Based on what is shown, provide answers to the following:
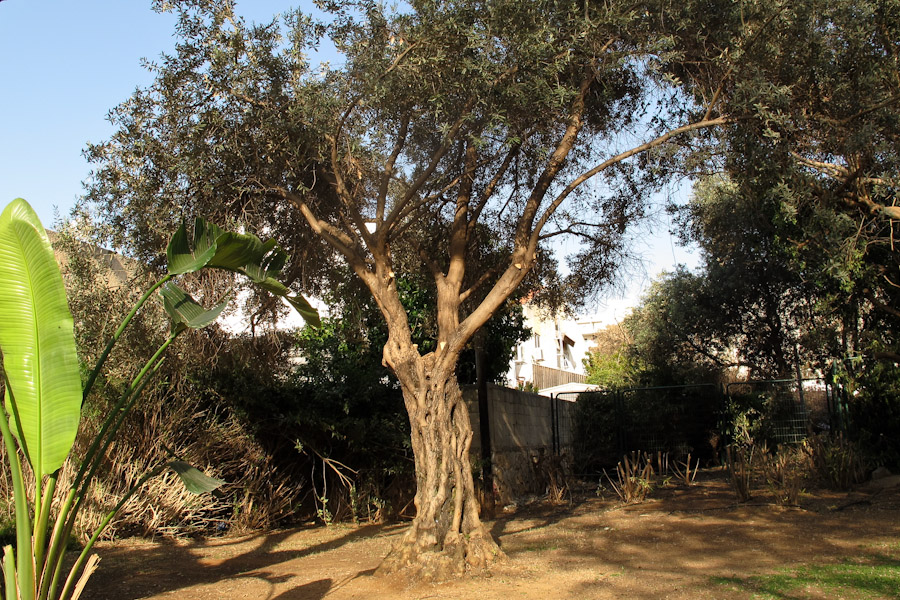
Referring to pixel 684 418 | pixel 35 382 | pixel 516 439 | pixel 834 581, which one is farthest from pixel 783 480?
pixel 35 382

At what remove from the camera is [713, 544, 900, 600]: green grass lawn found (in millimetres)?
6431

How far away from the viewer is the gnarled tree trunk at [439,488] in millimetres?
7781

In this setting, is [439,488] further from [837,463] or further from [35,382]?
[837,463]

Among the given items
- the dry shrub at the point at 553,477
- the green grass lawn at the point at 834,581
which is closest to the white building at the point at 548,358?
the dry shrub at the point at 553,477

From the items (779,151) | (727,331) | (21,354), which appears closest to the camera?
(21,354)

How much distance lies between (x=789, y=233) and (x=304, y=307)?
30.2ft

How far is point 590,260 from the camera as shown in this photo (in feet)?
41.0

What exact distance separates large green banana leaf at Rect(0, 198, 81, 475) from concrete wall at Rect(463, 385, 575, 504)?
871cm

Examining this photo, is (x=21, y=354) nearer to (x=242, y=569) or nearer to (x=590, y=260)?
(x=242, y=569)

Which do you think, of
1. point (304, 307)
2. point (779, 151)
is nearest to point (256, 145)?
point (304, 307)

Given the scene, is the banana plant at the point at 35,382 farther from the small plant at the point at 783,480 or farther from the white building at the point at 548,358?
the white building at the point at 548,358

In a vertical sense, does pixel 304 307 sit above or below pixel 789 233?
below

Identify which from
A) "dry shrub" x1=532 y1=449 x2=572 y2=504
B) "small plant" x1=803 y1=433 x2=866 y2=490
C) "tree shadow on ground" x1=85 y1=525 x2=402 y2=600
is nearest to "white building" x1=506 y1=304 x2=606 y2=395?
"dry shrub" x1=532 y1=449 x2=572 y2=504

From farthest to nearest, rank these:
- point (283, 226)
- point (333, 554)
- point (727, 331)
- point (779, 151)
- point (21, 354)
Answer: point (727, 331) < point (283, 226) < point (333, 554) < point (779, 151) < point (21, 354)
